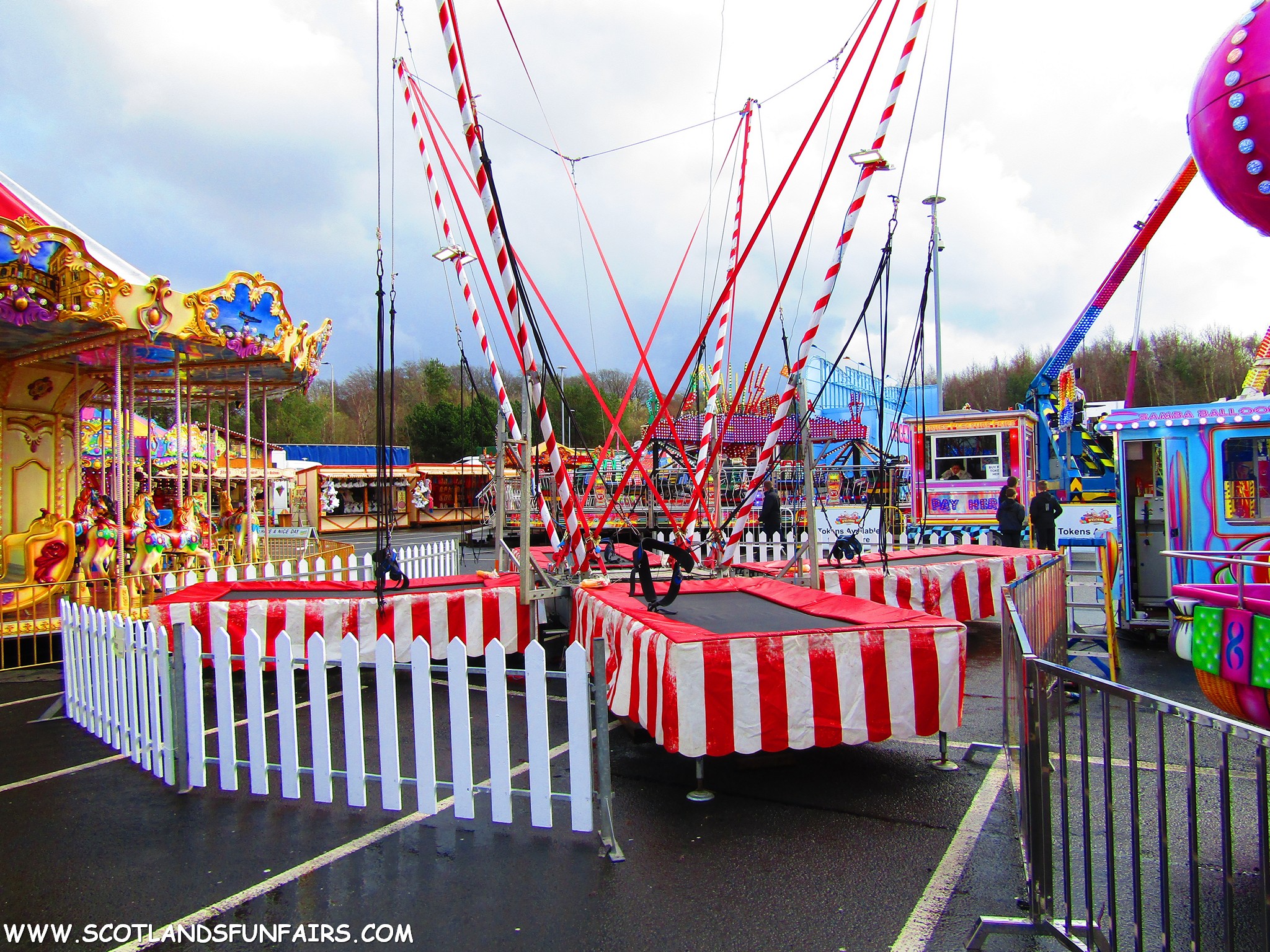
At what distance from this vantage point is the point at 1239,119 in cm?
256

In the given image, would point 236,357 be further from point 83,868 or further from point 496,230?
point 83,868

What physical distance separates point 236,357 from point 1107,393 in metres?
55.9

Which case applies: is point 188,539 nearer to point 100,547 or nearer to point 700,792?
point 100,547

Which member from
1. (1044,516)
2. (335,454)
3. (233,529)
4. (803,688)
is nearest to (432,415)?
(335,454)

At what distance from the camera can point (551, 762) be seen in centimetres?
523

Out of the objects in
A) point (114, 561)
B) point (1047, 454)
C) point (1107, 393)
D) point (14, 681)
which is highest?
point (1107, 393)

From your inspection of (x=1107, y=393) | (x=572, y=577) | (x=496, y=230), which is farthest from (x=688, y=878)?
(x=1107, y=393)

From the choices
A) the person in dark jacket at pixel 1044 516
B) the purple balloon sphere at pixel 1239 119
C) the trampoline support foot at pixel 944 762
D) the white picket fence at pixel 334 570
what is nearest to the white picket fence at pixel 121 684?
the white picket fence at pixel 334 570

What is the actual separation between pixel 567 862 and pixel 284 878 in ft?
4.06

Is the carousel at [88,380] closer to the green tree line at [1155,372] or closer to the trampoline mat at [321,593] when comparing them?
the trampoline mat at [321,593]

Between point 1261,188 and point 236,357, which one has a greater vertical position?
point 236,357

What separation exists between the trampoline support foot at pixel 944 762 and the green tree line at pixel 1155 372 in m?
33.9

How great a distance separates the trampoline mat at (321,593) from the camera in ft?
23.9

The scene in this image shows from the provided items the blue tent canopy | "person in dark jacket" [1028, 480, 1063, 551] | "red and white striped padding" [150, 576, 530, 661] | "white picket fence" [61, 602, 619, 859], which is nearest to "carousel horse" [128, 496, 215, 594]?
"red and white striped padding" [150, 576, 530, 661]
